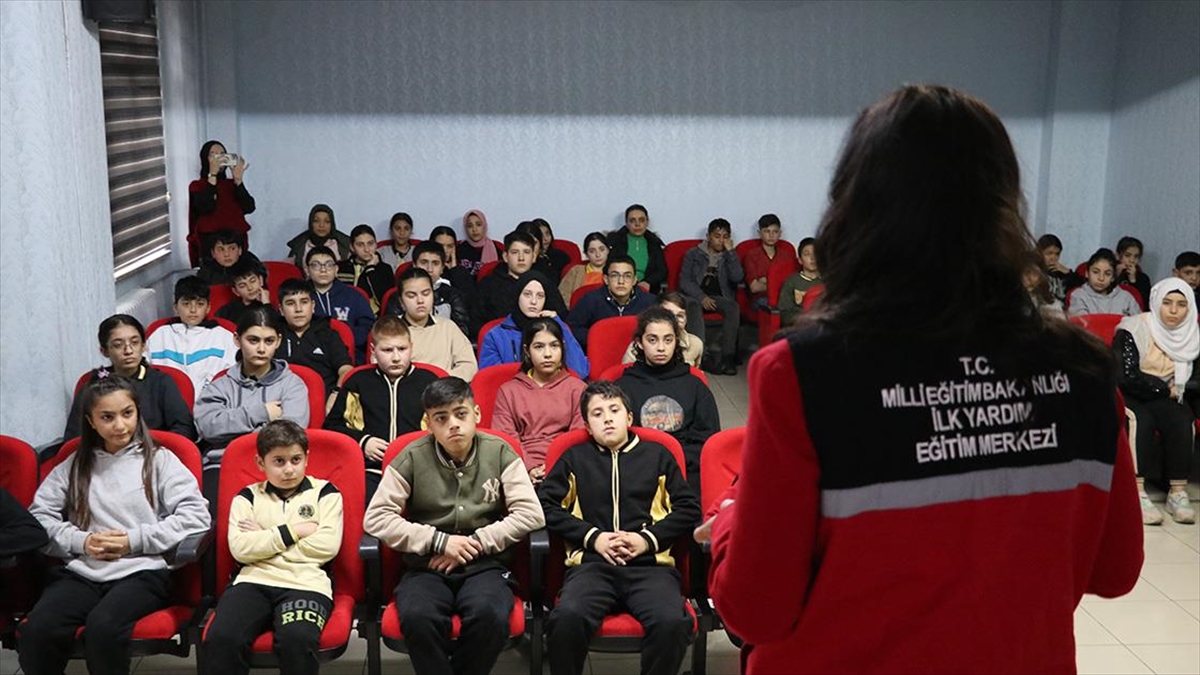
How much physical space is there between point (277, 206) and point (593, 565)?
637 centimetres

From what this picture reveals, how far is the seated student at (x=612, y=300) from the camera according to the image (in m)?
6.64

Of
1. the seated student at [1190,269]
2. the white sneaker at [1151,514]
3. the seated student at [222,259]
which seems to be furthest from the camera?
the seated student at [222,259]

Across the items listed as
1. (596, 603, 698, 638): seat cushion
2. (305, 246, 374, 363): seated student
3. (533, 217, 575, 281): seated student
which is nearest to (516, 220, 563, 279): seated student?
(533, 217, 575, 281): seated student

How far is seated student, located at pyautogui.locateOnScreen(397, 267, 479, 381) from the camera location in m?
5.70

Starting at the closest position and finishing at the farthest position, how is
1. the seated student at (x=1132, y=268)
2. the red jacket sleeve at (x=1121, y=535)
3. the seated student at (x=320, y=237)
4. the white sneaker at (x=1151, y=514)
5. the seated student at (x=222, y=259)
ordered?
the red jacket sleeve at (x=1121, y=535) < the white sneaker at (x=1151, y=514) < the seated student at (x=222, y=259) < the seated student at (x=1132, y=268) < the seated student at (x=320, y=237)

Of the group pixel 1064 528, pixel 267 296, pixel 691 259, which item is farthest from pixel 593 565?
pixel 691 259

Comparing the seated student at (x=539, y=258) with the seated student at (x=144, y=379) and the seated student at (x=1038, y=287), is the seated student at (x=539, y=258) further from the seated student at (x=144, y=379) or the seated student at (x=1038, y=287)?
the seated student at (x=1038, y=287)

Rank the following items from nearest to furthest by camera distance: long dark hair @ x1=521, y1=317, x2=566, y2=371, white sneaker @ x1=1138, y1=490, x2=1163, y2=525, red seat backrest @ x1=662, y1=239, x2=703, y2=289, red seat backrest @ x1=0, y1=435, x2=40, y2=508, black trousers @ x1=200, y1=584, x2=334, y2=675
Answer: black trousers @ x1=200, y1=584, x2=334, y2=675 → red seat backrest @ x1=0, y1=435, x2=40, y2=508 → long dark hair @ x1=521, y1=317, x2=566, y2=371 → white sneaker @ x1=1138, y1=490, x2=1163, y2=525 → red seat backrest @ x1=662, y1=239, x2=703, y2=289

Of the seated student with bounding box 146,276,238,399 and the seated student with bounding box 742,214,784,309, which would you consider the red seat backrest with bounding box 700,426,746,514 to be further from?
the seated student with bounding box 742,214,784,309

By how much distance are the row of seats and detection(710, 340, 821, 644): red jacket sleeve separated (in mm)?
2221

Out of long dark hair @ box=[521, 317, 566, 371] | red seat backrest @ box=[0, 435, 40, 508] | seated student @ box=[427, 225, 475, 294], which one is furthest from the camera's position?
seated student @ box=[427, 225, 475, 294]

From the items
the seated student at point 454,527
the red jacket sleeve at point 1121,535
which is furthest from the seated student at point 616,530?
the red jacket sleeve at point 1121,535

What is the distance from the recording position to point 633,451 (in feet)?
12.7

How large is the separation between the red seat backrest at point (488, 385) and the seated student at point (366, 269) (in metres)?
2.68
